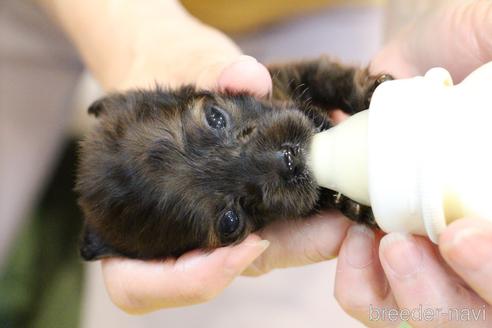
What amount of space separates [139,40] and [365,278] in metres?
1.15

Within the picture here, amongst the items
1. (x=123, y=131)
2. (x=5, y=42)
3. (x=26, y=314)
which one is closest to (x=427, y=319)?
(x=123, y=131)

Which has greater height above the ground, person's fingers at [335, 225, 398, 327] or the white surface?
the white surface

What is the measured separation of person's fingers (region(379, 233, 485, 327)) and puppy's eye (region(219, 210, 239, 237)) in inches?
15.0

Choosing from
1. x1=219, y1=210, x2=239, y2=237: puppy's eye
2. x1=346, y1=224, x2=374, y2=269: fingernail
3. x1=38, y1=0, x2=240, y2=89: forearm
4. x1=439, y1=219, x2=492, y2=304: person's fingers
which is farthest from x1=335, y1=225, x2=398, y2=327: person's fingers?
x1=38, y1=0, x2=240, y2=89: forearm

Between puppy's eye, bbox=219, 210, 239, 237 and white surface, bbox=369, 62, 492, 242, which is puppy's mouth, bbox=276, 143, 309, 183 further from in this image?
white surface, bbox=369, 62, 492, 242

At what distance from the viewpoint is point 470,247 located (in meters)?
1.00

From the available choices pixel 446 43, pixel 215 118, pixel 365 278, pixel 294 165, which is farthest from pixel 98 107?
pixel 446 43

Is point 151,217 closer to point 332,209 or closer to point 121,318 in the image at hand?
point 332,209

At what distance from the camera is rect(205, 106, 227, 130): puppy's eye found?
1.51 metres

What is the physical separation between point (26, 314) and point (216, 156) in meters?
2.26

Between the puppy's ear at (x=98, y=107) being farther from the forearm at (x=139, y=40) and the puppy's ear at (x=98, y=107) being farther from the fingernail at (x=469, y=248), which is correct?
the fingernail at (x=469, y=248)

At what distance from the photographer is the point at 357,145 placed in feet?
3.82

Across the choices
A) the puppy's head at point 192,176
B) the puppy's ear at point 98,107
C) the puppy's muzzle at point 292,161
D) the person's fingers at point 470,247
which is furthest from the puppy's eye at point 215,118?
the person's fingers at point 470,247

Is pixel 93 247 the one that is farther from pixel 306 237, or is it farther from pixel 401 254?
pixel 401 254
